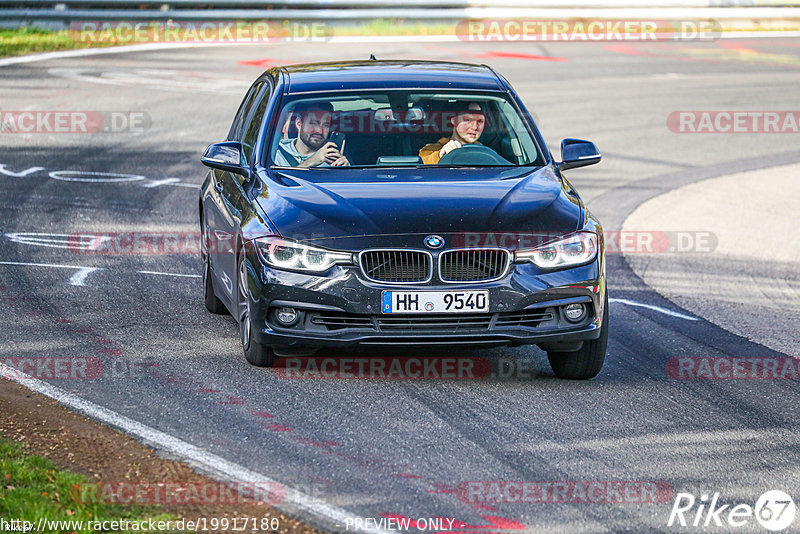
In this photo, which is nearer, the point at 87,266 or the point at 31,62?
the point at 87,266

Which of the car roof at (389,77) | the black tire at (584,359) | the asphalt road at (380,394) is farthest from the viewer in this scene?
the car roof at (389,77)

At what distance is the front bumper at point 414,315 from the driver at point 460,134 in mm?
1686

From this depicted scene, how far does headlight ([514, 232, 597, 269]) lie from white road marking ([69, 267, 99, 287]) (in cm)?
414

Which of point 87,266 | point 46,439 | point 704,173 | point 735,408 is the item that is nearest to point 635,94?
point 704,173

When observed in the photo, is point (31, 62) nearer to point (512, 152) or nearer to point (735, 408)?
Answer: point (512, 152)

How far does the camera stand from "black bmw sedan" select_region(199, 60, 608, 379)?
7305 millimetres

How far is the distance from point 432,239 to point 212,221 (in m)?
2.32

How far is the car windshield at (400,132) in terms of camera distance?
8.66 meters

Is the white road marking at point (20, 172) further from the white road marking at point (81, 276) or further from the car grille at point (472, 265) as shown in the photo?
the car grille at point (472, 265)

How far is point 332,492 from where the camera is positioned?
5793 mm

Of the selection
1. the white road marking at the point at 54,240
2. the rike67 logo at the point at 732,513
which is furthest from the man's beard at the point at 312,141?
the rike67 logo at the point at 732,513

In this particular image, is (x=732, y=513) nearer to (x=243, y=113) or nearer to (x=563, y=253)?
(x=563, y=253)

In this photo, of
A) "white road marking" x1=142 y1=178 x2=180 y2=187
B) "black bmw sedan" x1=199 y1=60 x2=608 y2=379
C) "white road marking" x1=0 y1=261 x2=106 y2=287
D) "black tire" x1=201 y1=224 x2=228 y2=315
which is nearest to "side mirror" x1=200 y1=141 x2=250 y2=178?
"black bmw sedan" x1=199 y1=60 x2=608 y2=379

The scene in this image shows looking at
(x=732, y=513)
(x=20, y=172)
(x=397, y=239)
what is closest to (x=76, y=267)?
(x=397, y=239)
